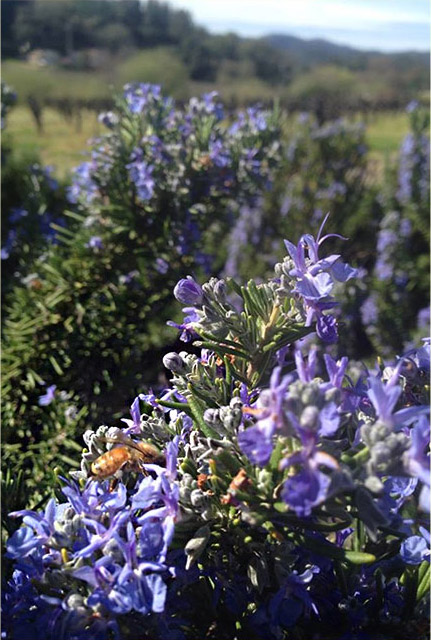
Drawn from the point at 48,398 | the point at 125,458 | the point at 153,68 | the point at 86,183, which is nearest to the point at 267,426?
the point at 125,458

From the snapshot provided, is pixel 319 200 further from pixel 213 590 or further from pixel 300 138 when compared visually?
pixel 213 590

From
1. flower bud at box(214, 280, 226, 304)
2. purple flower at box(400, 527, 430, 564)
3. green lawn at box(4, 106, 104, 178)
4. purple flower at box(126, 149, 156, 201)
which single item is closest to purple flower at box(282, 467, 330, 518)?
purple flower at box(400, 527, 430, 564)

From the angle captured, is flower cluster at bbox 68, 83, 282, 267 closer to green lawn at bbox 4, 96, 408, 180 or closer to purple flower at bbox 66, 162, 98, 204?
purple flower at bbox 66, 162, 98, 204

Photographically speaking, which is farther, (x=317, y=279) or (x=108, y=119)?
(x=108, y=119)

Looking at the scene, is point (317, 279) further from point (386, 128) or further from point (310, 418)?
point (386, 128)

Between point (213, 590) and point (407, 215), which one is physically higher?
point (213, 590)

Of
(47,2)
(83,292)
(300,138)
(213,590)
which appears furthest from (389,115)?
(213,590)
